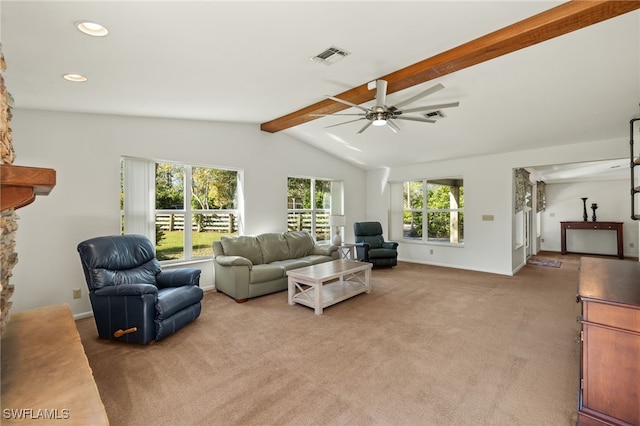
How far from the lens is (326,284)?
4.76 m

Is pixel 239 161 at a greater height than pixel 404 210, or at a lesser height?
greater

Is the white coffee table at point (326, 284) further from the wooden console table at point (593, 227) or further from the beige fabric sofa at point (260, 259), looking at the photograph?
the wooden console table at point (593, 227)

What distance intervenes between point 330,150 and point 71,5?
529cm

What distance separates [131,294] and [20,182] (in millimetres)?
1876

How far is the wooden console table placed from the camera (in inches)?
299

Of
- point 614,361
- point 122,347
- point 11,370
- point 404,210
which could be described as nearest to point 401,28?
point 614,361

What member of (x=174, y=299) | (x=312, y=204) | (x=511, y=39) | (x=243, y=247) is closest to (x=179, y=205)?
(x=243, y=247)

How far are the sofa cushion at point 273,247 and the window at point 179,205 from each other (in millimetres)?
636

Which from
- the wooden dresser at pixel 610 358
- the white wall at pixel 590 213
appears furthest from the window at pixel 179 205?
the white wall at pixel 590 213

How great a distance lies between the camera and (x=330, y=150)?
22.0 ft

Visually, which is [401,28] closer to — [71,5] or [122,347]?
[71,5]

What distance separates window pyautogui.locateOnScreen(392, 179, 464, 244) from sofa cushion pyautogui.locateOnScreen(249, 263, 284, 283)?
165 inches

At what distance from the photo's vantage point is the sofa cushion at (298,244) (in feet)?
17.6

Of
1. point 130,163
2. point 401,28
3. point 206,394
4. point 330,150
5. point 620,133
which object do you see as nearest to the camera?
point 206,394
